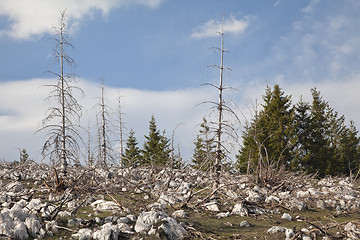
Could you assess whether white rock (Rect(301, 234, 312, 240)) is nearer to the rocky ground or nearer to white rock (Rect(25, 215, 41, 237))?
the rocky ground

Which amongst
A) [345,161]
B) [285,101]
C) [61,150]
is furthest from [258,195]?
[345,161]

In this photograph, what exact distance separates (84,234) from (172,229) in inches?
56.9

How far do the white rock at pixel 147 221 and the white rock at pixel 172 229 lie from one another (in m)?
0.18

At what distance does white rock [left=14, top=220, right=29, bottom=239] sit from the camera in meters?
4.92

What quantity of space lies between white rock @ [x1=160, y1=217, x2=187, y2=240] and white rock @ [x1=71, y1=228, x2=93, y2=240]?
3.85 feet

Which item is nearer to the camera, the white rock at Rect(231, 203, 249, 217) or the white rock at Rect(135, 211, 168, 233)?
the white rock at Rect(135, 211, 168, 233)

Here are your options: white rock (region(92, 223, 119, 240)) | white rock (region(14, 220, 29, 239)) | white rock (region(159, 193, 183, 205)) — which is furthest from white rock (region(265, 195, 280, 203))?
white rock (region(14, 220, 29, 239))

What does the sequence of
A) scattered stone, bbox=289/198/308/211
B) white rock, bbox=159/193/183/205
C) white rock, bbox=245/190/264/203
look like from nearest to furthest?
white rock, bbox=159/193/183/205
scattered stone, bbox=289/198/308/211
white rock, bbox=245/190/264/203

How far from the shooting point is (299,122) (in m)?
29.7

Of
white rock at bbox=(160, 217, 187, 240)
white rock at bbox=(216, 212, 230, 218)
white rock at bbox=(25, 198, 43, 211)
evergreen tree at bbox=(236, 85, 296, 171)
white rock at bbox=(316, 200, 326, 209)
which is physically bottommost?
white rock at bbox=(316, 200, 326, 209)

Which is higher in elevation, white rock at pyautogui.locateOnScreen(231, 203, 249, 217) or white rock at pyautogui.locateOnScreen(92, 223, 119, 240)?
white rock at pyautogui.locateOnScreen(92, 223, 119, 240)

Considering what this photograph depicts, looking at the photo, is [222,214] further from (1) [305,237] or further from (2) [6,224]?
(2) [6,224]

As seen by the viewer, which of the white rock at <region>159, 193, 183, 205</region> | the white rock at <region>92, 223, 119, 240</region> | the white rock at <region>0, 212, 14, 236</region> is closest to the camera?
the white rock at <region>92, 223, 119, 240</region>

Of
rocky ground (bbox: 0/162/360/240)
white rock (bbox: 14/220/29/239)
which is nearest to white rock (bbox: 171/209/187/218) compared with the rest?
rocky ground (bbox: 0/162/360/240)
